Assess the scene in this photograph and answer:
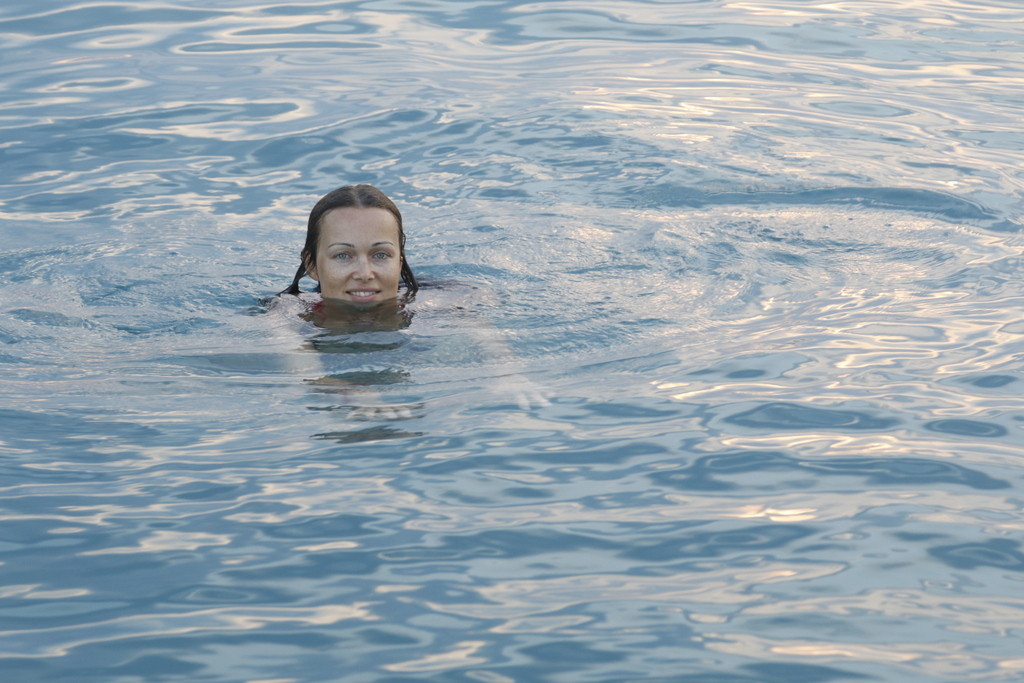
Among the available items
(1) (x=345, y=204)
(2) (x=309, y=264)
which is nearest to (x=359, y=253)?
(1) (x=345, y=204)

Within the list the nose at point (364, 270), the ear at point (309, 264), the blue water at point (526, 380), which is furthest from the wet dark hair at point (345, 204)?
the blue water at point (526, 380)

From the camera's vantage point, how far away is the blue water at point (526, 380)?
3887 mm

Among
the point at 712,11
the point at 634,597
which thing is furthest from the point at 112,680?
the point at 712,11

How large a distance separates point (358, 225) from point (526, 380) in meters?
1.31

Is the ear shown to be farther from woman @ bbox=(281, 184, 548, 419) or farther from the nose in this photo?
the nose

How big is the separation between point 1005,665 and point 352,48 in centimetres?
1032

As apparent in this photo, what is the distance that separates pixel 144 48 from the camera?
41.5 ft

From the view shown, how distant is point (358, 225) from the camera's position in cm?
651

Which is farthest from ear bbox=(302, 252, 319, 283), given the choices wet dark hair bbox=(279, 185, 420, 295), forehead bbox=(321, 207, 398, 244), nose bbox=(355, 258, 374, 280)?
nose bbox=(355, 258, 374, 280)

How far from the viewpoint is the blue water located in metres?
3.89

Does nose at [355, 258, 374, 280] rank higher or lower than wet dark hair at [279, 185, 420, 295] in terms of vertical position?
lower

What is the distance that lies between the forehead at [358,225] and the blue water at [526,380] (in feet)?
1.57

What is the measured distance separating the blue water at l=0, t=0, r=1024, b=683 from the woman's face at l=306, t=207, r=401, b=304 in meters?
0.25

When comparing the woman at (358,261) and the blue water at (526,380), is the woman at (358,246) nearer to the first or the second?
the woman at (358,261)
